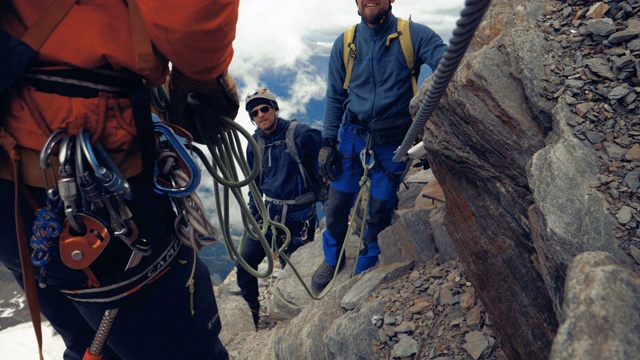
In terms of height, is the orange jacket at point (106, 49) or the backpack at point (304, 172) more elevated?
the orange jacket at point (106, 49)

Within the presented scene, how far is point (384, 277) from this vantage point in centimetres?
439

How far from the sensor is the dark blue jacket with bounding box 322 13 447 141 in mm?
4531

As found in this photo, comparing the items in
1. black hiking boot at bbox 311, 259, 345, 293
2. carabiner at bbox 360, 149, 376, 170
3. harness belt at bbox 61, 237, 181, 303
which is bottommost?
black hiking boot at bbox 311, 259, 345, 293

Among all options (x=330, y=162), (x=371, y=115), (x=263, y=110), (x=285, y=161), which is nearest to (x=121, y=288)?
(x=371, y=115)

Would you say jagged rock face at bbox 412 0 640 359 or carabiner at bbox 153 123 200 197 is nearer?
jagged rock face at bbox 412 0 640 359

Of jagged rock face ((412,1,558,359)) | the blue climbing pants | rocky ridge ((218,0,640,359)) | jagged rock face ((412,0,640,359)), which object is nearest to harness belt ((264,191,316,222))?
the blue climbing pants

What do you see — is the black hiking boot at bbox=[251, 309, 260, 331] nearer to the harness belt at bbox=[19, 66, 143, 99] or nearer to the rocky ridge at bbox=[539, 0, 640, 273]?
the harness belt at bbox=[19, 66, 143, 99]

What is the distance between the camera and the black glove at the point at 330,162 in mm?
5449

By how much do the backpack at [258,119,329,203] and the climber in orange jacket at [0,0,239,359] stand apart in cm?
387

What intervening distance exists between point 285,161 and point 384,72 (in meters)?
2.51

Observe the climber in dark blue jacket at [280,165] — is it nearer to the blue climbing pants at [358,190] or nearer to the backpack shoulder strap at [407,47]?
the blue climbing pants at [358,190]

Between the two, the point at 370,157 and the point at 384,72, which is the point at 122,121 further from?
the point at 370,157

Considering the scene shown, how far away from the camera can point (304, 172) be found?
258 inches

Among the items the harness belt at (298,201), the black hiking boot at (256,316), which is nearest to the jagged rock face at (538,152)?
the harness belt at (298,201)
